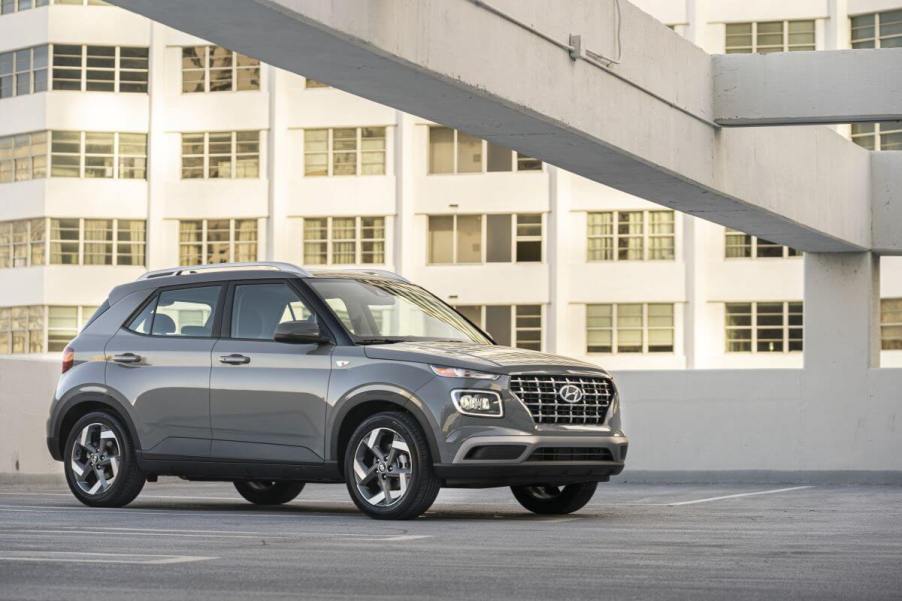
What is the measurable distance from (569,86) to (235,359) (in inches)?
164

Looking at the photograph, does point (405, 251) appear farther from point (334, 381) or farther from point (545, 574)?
point (545, 574)

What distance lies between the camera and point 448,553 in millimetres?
8891

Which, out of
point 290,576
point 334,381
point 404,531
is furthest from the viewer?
point 334,381

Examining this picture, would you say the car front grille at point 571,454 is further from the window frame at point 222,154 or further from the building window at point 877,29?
the window frame at point 222,154

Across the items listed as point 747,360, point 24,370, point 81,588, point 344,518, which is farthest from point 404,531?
point 747,360

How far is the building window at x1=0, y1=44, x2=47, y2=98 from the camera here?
192 ft

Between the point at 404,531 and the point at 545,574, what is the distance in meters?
2.76

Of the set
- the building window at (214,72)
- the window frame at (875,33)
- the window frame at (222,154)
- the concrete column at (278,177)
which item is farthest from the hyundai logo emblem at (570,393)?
the building window at (214,72)

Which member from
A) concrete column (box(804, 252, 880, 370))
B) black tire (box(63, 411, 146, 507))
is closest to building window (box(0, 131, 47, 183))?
concrete column (box(804, 252, 880, 370))

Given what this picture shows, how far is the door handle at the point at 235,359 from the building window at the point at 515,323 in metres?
42.8

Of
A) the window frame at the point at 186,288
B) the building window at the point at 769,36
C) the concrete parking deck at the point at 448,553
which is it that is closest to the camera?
the concrete parking deck at the point at 448,553

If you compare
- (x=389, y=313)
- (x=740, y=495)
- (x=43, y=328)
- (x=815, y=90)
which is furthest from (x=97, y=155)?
(x=389, y=313)

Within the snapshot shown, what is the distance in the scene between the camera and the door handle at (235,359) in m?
12.5

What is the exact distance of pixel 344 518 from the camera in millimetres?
11938
